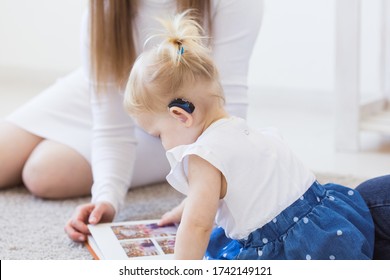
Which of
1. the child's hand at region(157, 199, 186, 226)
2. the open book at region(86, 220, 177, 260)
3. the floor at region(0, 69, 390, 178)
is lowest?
the floor at region(0, 69, 390, 178)

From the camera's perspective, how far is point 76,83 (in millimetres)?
1445

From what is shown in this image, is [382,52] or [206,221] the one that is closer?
[206,221]

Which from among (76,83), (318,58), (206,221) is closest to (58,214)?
(76,83)

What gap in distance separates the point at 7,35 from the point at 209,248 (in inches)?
77.8

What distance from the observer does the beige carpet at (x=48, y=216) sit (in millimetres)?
999

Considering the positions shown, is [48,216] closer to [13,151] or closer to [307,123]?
[13,151]

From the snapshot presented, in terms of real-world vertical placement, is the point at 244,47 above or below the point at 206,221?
above

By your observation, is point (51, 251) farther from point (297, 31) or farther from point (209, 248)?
point (297, 31)

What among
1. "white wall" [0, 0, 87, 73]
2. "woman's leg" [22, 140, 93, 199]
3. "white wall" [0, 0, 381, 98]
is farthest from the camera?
"white wall" [0, 0, 87, 73]

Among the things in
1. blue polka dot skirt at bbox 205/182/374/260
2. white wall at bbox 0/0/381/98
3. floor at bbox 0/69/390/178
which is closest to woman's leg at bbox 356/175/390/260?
blue polka dot skirt at bbox 205/182/374/260

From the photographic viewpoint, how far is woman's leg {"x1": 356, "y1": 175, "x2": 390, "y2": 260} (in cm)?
84

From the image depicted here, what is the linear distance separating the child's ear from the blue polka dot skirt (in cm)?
15

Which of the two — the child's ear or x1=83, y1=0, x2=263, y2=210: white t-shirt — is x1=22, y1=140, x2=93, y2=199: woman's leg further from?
the child's ear
